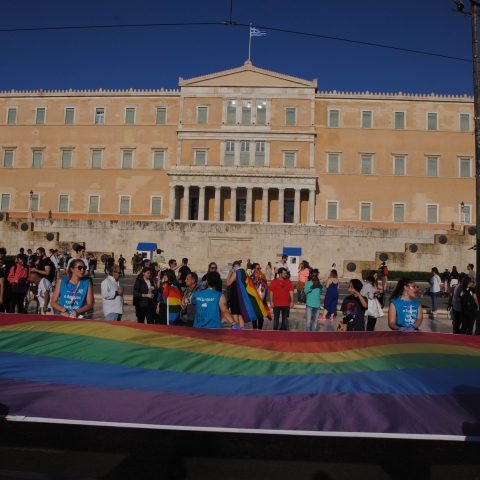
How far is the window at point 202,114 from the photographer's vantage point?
4747 cm

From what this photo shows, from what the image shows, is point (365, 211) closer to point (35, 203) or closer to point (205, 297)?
Result: point (35, 203)

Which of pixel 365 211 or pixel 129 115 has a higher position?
pixel 129 115

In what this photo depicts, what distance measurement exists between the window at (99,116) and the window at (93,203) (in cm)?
761

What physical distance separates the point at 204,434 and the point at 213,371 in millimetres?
604

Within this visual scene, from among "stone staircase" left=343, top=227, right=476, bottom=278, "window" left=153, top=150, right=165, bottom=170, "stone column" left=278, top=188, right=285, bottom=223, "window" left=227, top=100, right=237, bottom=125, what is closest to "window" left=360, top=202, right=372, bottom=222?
"stone column" left=278, top=188, right=285, bottom=223

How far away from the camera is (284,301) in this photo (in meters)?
10.6

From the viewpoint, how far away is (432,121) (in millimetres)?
47312

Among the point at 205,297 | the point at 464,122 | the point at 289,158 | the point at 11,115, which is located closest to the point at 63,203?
the point at 11,115

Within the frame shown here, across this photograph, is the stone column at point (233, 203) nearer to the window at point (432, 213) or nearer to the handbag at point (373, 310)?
the window at point (432, 213)

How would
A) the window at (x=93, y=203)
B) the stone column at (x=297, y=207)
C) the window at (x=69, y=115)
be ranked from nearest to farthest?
the stone column at (x=297, y=207) < the window at (x=93, y=203) < the window at (x=69, y=115)

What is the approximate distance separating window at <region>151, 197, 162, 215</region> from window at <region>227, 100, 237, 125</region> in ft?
33.2

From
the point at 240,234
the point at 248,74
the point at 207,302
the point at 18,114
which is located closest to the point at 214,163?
the point at 248,74

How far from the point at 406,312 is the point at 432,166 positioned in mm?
44062

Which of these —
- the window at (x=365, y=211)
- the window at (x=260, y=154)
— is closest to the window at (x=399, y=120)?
the window at (x=365, y=211)
